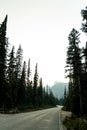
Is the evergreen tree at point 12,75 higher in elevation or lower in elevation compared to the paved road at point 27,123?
higher

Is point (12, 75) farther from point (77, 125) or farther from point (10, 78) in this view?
point (77, 125)

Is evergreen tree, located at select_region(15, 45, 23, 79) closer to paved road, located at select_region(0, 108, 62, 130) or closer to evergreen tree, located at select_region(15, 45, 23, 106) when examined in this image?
evergreen tree, located at select_region(15, 45, 23, 106)

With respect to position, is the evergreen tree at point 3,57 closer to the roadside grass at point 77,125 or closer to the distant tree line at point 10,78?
the distant tree line at point 10,78

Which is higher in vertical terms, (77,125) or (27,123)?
(77,125)

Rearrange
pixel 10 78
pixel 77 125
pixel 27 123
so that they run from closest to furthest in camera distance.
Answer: pixel 77 125, pixel 27 123, pixel 10 78

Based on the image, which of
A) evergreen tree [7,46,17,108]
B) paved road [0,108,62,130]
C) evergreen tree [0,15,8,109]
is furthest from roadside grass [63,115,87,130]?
evergreen tree [7,46,17,108]

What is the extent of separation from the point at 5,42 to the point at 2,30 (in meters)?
2.53

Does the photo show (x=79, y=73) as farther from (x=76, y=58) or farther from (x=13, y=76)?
(x=13, y=76)

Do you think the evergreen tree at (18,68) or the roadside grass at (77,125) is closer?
the roadside grass at (77,125)

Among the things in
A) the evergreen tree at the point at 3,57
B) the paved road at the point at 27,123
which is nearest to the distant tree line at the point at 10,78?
the evergreen tree at the point at 3,57

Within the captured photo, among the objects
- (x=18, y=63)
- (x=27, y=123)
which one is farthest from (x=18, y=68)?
(x=27, y=123)

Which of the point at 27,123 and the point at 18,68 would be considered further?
the point at 18,68

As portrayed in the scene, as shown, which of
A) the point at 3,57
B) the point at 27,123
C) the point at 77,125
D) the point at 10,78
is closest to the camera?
the point at 77,125

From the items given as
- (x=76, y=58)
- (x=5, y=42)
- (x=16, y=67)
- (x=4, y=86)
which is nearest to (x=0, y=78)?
(x=4, y=86)
